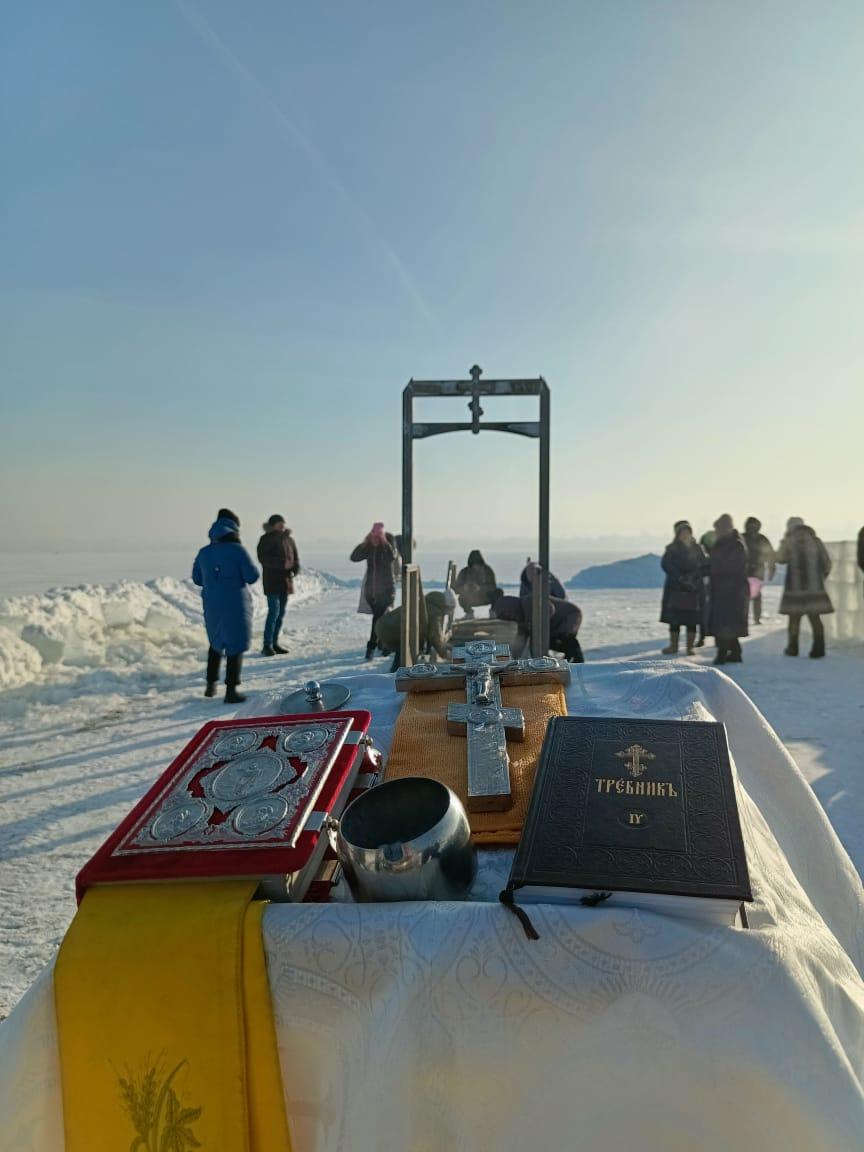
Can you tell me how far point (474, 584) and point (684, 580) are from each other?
2.55 metres

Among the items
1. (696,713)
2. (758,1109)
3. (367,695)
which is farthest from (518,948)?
(367,695)

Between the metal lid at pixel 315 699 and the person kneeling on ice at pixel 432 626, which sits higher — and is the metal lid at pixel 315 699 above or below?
above

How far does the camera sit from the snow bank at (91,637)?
7.12 metres

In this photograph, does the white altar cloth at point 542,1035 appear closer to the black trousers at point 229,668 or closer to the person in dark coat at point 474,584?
the black trousers at point 229,668

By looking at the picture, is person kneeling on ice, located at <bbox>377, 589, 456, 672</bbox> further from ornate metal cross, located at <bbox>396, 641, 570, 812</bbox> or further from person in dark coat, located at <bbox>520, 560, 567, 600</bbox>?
ornate metal cross, located at <bbox>396, 641, 570, 812</bbox>

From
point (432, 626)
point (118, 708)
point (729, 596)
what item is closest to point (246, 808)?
point (432, 626)

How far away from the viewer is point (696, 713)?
71.2 inches

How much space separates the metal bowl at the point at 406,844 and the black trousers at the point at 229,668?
17.2ft

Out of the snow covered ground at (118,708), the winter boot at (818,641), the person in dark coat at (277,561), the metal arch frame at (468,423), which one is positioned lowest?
the snow covered ground at (118,708)

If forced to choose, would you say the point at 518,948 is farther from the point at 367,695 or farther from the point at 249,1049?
the point at 367,695

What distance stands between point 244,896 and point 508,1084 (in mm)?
467

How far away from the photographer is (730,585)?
7617 millimetres

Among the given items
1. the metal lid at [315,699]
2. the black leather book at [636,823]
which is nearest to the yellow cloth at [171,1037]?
the black leather book at [636,823]

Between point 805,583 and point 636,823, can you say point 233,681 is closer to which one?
point 636,823
